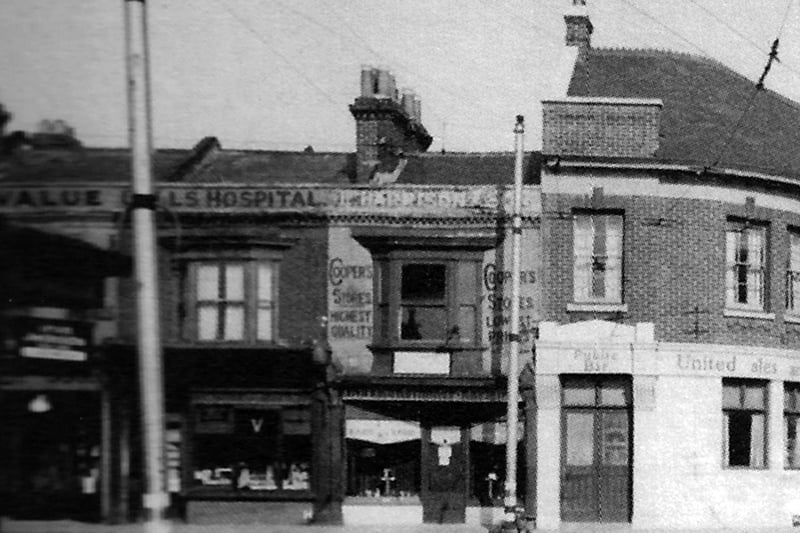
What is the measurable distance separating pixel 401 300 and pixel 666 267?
4.61m

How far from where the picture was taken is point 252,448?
738 inches

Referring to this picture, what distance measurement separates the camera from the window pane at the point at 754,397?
18828mm

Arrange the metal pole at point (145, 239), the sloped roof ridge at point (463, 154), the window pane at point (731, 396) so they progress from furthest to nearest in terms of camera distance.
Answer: the sloped roof ridge at point (463, 154) < the window pane at point (731, 396) < the metal pole at point (145, 239)

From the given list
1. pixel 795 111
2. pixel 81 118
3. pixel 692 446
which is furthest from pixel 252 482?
pixel 795 111

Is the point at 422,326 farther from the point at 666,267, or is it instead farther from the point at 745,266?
the point at 745,266

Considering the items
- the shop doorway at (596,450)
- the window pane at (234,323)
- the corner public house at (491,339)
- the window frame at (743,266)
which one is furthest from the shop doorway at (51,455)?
the window frame at (743,266)

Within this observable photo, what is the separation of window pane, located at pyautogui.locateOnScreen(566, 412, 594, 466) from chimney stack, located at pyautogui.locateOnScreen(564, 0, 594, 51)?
784 cm

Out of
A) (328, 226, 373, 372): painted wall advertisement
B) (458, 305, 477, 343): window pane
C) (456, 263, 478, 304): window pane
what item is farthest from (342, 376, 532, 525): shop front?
(456, 263, 478, 304): window pane

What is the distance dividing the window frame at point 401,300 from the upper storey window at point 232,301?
6.23ft

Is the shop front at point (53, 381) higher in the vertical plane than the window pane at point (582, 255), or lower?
lower

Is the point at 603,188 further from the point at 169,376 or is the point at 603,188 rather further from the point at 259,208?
the point at 169,376

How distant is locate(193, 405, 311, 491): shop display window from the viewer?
60.3 ft

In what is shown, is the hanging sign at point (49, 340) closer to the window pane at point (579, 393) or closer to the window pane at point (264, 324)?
the window pane at point (264, 324)

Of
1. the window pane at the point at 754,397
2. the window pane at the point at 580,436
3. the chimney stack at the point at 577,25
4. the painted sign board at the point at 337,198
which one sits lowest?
the window pane at the point at 580,436
